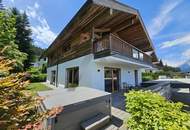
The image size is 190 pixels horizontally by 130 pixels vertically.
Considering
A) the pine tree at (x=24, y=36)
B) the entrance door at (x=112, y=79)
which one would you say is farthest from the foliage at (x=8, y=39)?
the pine tree at (x=24, y=36)

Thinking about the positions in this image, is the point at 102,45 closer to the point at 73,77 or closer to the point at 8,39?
the point at 73,77

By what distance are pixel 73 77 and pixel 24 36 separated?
718 inches

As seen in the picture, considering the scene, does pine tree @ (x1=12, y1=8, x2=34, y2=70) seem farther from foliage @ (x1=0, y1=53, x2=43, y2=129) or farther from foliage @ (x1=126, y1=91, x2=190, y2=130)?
foliage @ (x1=126, y1=91, x2=190, y2=130)

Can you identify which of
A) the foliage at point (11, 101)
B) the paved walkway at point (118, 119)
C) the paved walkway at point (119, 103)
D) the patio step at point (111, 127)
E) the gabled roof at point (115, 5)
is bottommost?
the patio step at point (111, 127)

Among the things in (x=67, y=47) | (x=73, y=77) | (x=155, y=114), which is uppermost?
(x=67, y=47)

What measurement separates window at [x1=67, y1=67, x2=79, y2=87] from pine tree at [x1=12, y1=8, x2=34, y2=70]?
14.7 metres

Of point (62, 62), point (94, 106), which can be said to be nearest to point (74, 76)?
point (62, 62)

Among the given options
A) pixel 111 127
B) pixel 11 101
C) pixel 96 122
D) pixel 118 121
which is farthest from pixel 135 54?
pixel 11 101

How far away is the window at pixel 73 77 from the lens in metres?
11.3

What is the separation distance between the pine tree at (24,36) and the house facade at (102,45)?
44.8 feet

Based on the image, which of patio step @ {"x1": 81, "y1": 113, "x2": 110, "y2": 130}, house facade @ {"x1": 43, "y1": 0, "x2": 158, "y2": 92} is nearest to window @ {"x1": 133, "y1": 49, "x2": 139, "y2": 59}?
house facade @ {"x1": 43, "y1": 0, "x2": 158, "y2": 92}

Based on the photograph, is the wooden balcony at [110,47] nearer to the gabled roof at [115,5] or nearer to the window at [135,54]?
the window at [135,54]

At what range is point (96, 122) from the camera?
3926 millimetres

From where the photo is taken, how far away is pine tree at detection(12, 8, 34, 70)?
23.6m
